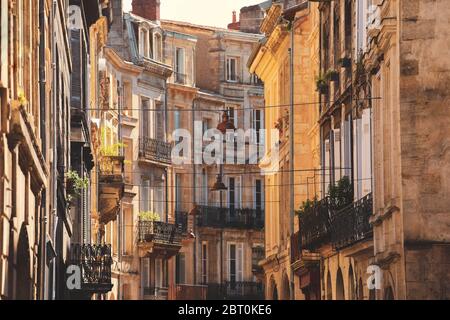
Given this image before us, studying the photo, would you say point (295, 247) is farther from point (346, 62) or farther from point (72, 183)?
point (72, 183)

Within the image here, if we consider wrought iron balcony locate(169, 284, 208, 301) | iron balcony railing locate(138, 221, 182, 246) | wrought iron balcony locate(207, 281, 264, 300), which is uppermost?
iron balcony railing locate(138, 221, 182, 246)

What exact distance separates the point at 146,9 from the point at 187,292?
40.1 ft

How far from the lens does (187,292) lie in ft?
261

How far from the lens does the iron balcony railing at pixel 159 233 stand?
73.0 m

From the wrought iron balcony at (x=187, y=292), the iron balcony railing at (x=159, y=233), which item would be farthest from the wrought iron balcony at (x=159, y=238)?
the wrought iron balcony at (x=187, y=292)

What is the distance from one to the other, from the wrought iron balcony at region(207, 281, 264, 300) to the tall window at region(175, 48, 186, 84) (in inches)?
395

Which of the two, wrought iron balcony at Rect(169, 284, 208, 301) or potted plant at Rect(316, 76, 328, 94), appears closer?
potted plant at Rect(316, 76, 328, 94)

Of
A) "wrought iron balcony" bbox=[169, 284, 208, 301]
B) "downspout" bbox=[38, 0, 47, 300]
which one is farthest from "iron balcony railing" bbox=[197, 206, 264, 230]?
"downspout" bbox=[38, 0, 47, 300]

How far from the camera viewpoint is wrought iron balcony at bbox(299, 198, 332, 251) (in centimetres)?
4438

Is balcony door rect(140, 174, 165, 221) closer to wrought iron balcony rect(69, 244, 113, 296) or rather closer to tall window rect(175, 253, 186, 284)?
tall window rect(175, 253, 186, 284)

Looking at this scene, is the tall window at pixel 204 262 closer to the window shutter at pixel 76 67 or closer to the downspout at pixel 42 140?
the window shutter at pixel 76 67

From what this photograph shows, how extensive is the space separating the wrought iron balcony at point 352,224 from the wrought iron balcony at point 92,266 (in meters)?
7.74

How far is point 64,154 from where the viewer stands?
140 feet
